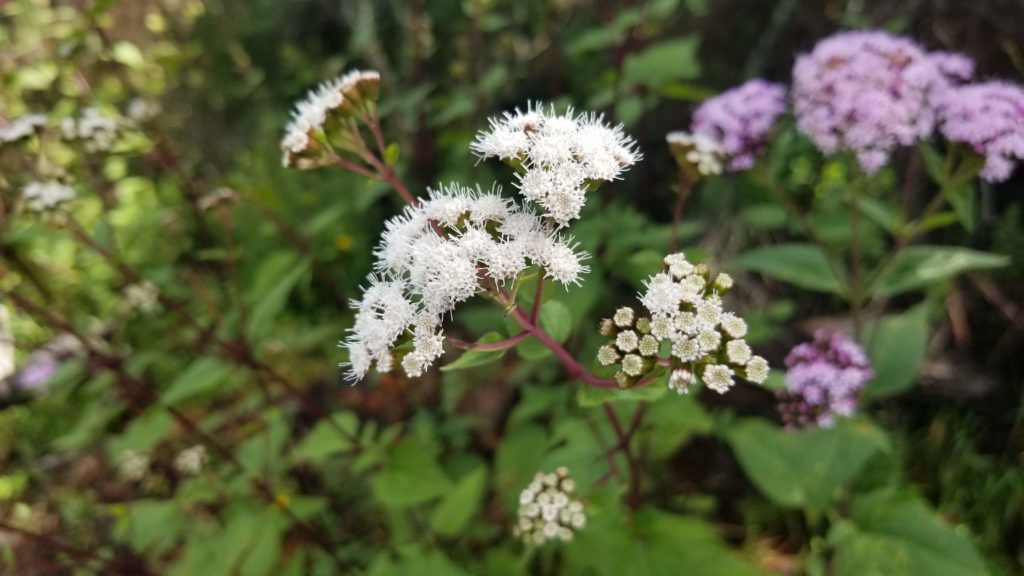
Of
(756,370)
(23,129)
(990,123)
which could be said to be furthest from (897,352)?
(23,129)

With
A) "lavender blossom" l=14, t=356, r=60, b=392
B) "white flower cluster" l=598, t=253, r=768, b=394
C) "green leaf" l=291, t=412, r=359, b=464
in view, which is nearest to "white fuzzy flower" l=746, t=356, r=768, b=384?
"white flower cluster" l=598, t=253, r=768, b=394

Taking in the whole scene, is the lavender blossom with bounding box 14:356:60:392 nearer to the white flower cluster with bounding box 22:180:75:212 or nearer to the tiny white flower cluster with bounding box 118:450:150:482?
the tiny white flower cluster with bounding box 118:450:150:482

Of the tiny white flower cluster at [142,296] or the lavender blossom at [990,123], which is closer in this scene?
the lavender blossom at [990,123]

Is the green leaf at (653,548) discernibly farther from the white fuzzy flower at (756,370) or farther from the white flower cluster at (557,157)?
the white flower cluster at (557,157)

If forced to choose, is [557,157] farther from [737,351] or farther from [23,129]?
[23,129]

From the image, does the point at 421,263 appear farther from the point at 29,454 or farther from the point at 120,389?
the point at 29,454

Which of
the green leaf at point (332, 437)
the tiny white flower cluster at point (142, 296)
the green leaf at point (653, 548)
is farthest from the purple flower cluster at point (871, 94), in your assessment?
the tiny white flower cluster at point (142, 296)
